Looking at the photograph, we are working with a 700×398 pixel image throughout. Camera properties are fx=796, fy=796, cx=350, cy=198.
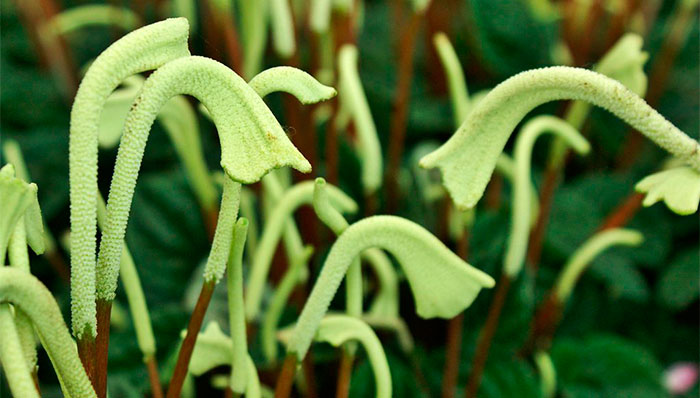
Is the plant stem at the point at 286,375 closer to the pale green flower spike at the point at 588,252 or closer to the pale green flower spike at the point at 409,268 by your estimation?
the pale green flower spike at the point at 409,268

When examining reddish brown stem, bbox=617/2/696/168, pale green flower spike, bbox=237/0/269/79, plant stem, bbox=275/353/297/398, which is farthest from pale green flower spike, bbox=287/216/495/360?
reddish brown stem, bbox=617/2/696/168

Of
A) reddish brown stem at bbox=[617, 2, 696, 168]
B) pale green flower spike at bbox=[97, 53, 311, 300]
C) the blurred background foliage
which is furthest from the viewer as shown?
reddish brown stem at bbox=[617, 2, 696, 168]

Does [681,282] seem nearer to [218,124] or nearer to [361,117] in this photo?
[361,117]

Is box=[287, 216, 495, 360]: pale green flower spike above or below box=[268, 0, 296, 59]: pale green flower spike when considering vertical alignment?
below

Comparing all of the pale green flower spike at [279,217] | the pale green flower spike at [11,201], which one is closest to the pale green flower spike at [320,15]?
the pale green flower spike at [279,217]

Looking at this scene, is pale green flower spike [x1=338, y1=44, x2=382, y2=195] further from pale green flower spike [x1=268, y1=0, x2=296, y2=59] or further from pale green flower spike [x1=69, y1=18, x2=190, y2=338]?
pale green flower spike [x1=69, y1=18, x2=190, y2=338]

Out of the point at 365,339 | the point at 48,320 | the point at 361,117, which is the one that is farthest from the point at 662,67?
the point at 48,320

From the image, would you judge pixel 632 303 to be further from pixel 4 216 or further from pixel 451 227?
pixel 4 216
